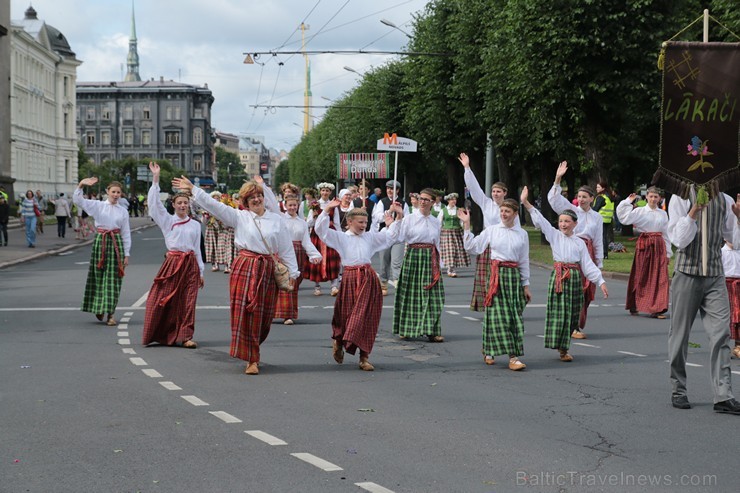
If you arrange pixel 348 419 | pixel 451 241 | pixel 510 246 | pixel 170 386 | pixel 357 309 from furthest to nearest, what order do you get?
pixel 451 241 → pixel 510 246 → pixel 357 309 → pixel 170 386 → pixel 348 419

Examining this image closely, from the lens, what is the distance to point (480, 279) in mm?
16359

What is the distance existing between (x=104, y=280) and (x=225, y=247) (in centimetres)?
1176

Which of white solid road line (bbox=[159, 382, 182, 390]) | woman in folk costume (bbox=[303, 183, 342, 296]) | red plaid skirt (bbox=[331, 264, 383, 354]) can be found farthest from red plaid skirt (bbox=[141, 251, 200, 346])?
woman in folk costume (bbox=[303, 183, 342, 296])

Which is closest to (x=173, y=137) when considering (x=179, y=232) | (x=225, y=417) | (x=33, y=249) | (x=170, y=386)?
(x=33, y=249)

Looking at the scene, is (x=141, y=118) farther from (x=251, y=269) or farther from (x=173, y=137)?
(x=251, y=269)

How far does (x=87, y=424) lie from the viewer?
323 inches

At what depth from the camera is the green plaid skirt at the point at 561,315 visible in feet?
39.3

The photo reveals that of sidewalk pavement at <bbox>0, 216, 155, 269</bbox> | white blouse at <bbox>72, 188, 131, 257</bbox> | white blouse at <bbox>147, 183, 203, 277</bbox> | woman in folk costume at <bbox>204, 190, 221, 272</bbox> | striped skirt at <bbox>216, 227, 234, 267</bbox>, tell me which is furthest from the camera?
sidewalk pavement at <bbox>0, 216, 155, 269</bbox>

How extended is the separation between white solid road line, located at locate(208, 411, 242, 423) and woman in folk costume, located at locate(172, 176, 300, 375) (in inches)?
79.9

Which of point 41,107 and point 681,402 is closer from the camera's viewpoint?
point 681,402

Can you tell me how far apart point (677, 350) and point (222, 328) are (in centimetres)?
723

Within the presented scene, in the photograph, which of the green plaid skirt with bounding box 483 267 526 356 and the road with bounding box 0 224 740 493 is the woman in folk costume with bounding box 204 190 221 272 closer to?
the road with bounding box 0 224 740 493

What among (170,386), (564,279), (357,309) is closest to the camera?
(170,386)

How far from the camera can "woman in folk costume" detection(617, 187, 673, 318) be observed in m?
16.9
